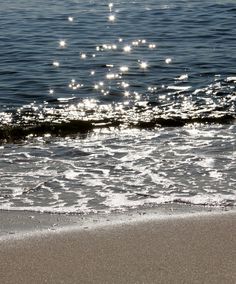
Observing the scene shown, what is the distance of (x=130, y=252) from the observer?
441 centimetres

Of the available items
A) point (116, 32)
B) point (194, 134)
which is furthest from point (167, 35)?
point (194, 134)

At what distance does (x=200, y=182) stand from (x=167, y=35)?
26.6 ft

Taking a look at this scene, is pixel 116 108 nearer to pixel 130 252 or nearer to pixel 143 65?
pixel 143 65

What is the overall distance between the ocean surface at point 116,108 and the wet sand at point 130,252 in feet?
1.56

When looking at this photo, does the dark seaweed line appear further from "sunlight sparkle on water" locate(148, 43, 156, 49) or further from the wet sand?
"sunlight sparkle on water" locate(148, 43, 156, 49)

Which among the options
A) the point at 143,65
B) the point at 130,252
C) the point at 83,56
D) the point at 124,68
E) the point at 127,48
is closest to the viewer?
the point at 130,252

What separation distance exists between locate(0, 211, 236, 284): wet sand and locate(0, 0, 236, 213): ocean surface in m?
0.48

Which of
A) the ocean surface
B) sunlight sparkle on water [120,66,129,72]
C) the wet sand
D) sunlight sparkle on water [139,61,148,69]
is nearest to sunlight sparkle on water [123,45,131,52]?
the ocean surface

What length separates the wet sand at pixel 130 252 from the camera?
4062 mm

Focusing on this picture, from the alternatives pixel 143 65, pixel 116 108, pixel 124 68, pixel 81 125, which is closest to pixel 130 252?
Result: pixel 81 125

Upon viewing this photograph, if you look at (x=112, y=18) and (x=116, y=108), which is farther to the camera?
(x=112, y=18)

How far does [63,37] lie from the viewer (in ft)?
44.8

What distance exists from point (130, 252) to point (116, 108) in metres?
4.65

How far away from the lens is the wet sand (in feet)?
13.3
